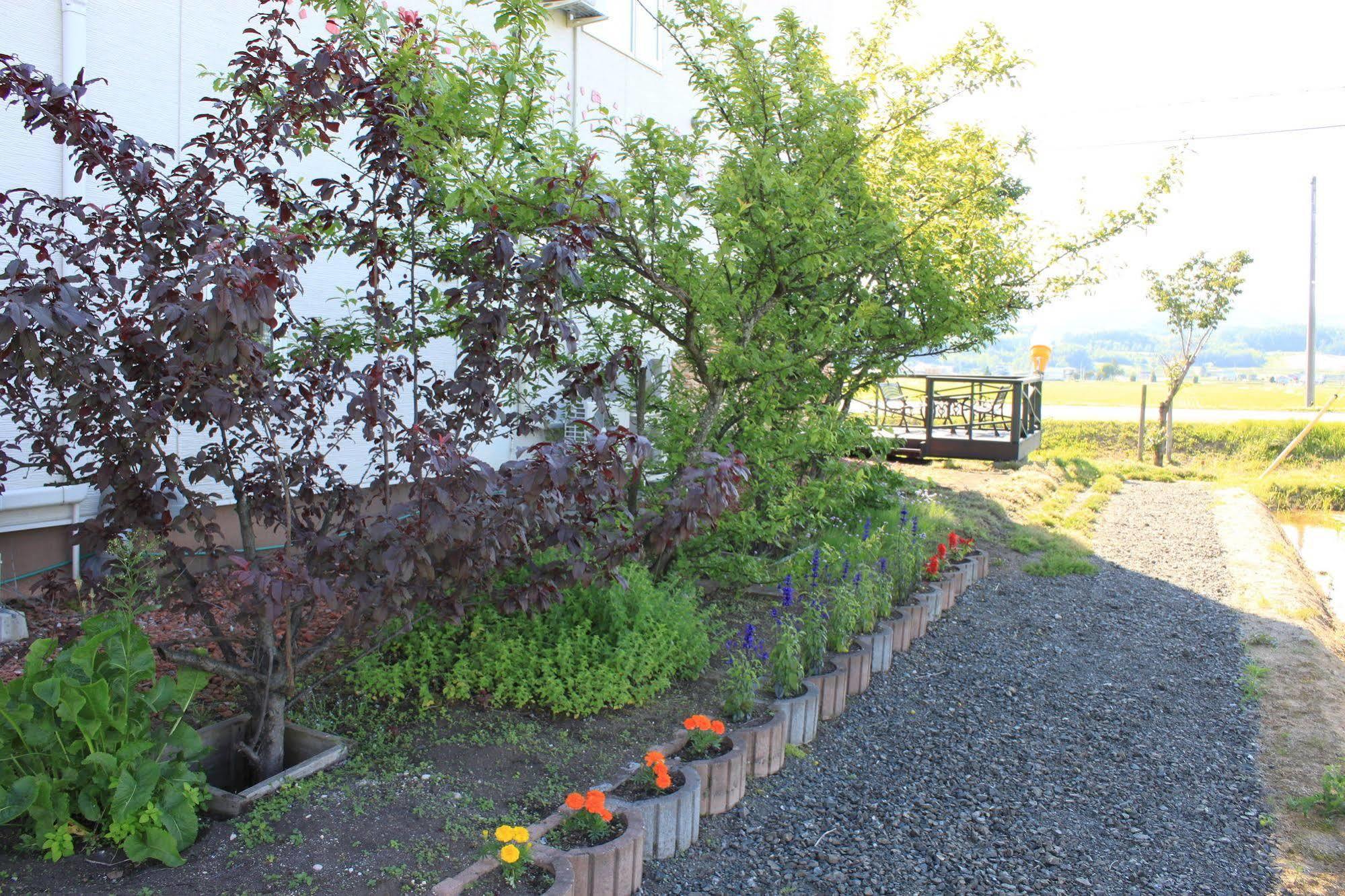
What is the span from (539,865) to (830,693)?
196cm

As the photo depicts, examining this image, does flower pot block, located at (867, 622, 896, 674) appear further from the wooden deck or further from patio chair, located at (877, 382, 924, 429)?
patio chair, located at (877, 382, 924, 429)

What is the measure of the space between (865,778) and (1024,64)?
164 inches

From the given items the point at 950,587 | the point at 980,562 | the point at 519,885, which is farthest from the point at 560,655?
the point at 980,562

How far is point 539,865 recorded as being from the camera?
97.0 inches

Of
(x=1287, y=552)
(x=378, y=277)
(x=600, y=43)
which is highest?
(x=600, y=43)

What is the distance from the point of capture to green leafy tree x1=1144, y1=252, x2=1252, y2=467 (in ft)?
49.5

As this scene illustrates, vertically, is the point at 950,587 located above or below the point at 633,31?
below

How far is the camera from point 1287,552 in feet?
30.6

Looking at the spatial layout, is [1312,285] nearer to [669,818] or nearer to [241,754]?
[669,818]

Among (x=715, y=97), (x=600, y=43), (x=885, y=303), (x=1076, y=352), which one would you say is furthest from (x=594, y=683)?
(x=1076, y=352)

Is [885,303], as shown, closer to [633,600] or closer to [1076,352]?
[633,600]

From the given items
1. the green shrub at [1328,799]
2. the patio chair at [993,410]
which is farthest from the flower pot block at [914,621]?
the patio chair at [993,410]

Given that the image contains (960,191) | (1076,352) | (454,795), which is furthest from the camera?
(1076,352)

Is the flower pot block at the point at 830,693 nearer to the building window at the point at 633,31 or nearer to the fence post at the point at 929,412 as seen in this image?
the building window at the point at 633,31
